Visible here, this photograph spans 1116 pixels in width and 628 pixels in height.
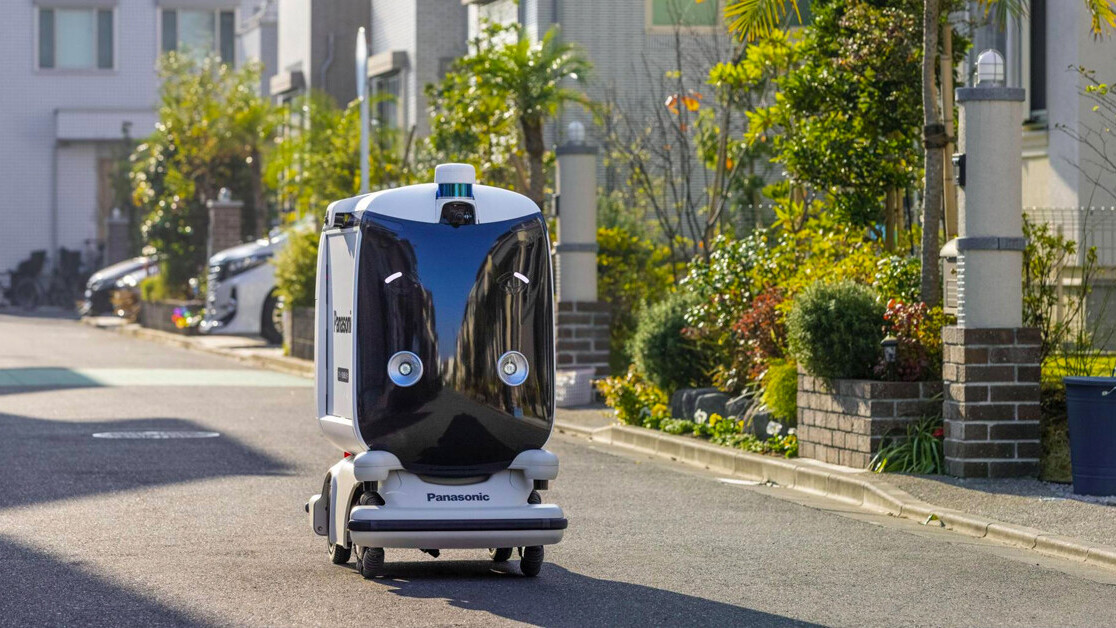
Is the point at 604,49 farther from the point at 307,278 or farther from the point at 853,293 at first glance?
the point at 853,293

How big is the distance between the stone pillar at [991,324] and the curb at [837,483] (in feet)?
2.60

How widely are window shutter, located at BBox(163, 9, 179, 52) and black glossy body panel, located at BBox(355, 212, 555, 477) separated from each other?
51787mm

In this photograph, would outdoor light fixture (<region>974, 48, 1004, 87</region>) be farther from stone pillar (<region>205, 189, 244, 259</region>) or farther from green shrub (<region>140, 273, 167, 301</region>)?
green shrub (<region>140, 273, 167, 301</region>)

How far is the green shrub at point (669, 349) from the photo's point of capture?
17609 millimetres

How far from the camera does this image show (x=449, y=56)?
3472 centimetres

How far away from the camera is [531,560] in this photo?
30.5 feet

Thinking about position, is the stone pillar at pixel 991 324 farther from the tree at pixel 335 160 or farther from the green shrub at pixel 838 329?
the tree at pixel 335 160

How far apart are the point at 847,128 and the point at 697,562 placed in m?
7.77

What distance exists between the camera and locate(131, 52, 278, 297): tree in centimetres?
4031

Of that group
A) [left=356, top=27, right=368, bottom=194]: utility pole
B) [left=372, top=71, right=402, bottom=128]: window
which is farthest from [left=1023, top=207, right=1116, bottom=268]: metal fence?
[left=372, top=71, right=402, bottom=128]: window

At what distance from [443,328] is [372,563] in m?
1.25

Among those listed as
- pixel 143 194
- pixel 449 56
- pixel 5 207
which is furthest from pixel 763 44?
pixel 5 207

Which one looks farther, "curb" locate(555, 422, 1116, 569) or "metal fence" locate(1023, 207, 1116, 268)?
"metal fence" locate(1023, 207, 1116, 268)

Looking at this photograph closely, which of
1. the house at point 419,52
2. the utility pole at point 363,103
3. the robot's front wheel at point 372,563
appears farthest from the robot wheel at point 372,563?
the house at point 419,52
